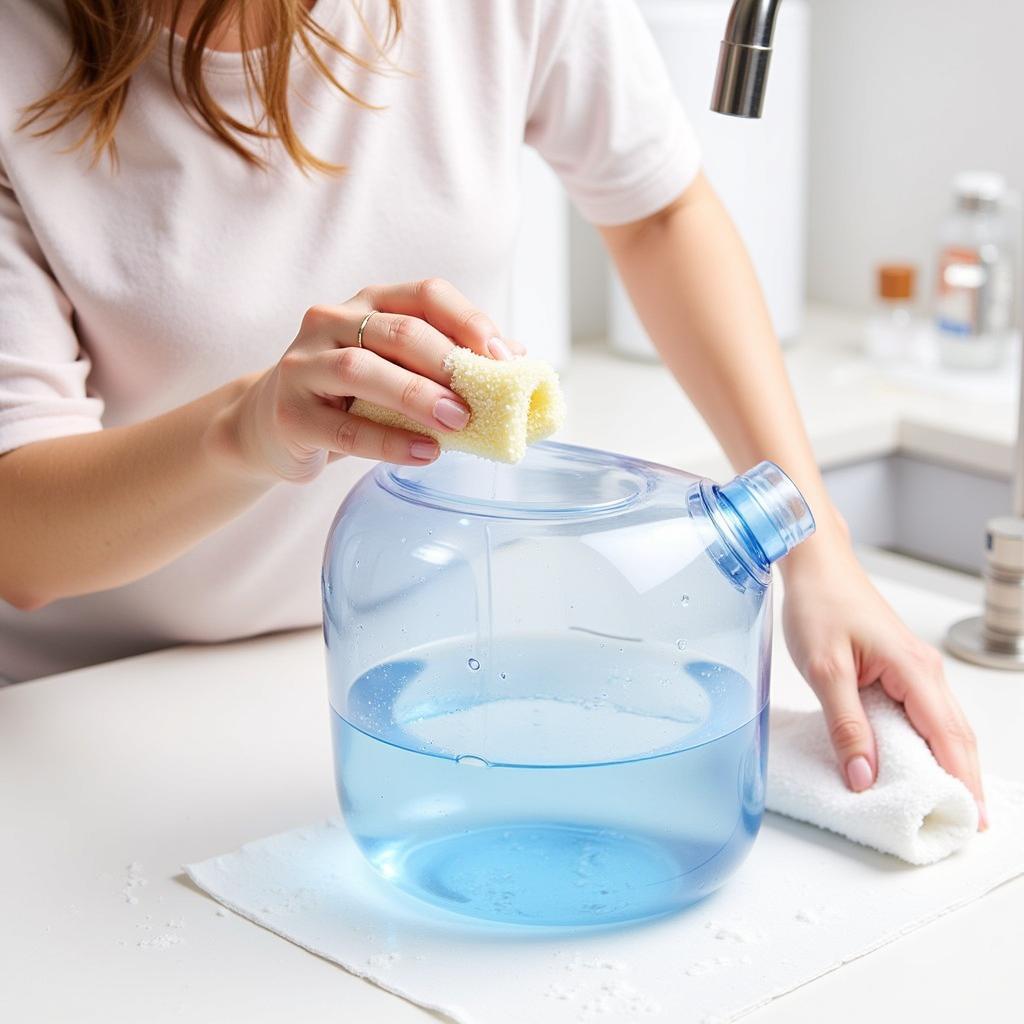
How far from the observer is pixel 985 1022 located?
0.59m

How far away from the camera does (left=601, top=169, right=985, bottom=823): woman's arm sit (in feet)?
2.55

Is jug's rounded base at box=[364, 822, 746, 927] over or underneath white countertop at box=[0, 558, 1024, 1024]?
over

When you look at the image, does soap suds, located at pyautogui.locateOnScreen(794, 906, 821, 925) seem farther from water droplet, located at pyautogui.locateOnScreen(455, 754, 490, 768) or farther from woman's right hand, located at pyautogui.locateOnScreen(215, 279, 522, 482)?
woman's right hand, located at pyautogui.locateOnScreen(215, 279, 522, 482)

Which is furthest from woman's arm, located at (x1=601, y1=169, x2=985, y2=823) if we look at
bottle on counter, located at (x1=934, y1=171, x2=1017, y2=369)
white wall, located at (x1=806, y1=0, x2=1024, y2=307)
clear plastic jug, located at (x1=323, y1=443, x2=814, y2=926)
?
white wall, located at (x1=806, y1=0, x2=1024, y2=307)

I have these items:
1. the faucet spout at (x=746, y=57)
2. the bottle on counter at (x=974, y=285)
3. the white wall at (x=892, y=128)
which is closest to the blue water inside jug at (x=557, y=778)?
the faucet spout at (x=746, y=57)

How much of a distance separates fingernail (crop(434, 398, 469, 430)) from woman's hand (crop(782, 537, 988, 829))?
0.28 metres

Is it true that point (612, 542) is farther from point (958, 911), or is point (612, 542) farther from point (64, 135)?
point (64, 135)

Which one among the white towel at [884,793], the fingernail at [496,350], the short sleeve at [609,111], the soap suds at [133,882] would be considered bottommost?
the soap suds at [133,882]

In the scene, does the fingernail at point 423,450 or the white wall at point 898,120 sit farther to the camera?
the white wall at point 898,120

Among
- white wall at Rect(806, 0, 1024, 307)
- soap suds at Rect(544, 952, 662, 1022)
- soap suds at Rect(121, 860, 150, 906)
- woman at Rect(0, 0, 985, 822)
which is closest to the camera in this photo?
soap suds at Rect(544, 952, 662, 1022)

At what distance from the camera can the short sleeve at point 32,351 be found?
84 cm

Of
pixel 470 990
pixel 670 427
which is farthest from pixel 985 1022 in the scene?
pixel 670 427

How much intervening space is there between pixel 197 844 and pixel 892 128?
153 cm

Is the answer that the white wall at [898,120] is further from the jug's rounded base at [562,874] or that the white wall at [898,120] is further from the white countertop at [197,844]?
the jug's rounded base at [562,874]
